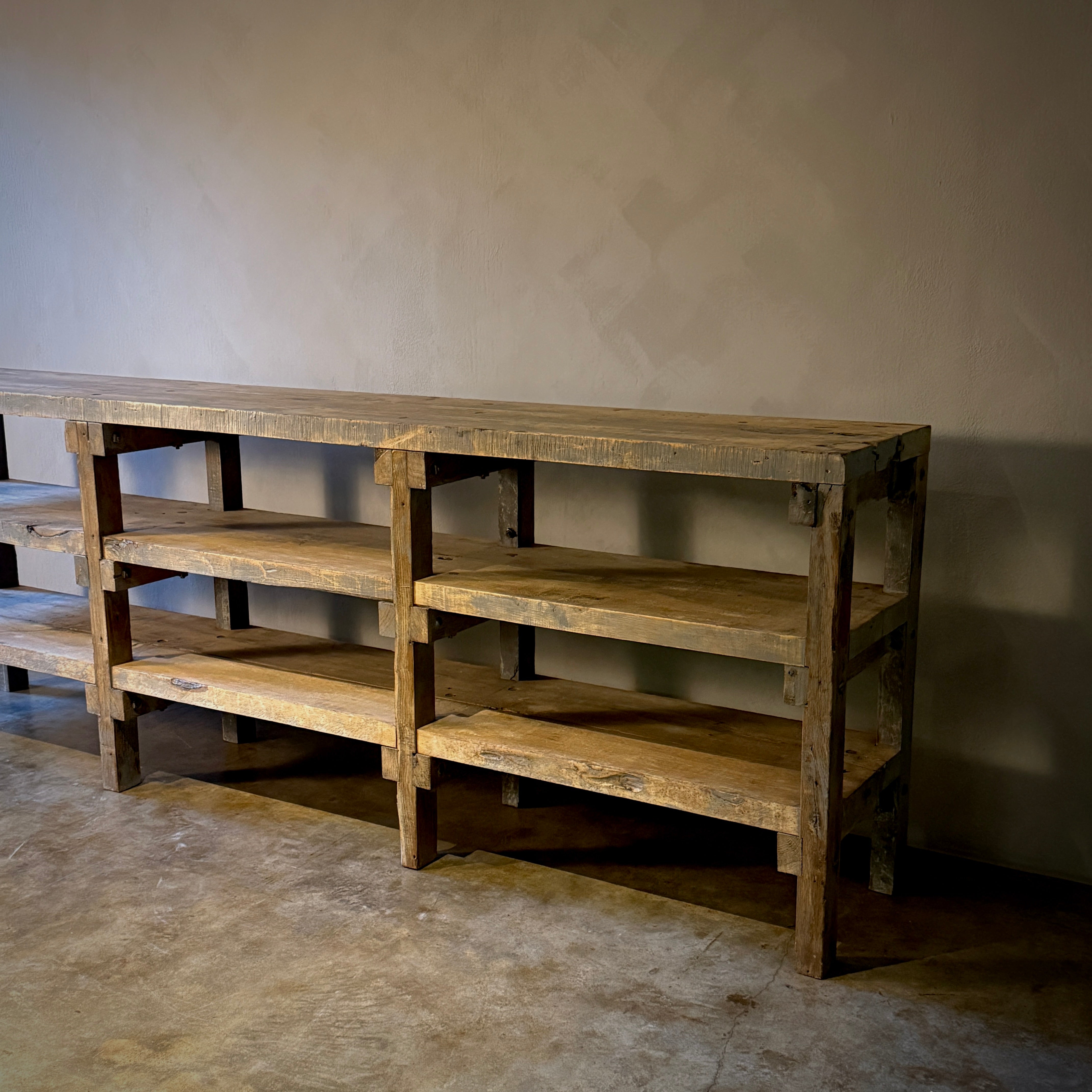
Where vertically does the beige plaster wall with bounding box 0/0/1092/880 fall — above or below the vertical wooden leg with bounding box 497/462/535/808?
above

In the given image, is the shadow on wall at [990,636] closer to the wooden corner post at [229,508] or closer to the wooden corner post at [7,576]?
the wooden corner post at [229,508]

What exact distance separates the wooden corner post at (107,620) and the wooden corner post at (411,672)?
0.97 m

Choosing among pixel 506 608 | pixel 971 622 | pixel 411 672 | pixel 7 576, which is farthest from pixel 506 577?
pixel 7 576

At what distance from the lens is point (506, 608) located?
2.92 metres

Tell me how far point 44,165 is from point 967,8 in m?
3.45

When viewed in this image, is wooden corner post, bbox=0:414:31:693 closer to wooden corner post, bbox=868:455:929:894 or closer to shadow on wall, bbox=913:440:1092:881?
wooden corner post, bbox=868:455:929:894

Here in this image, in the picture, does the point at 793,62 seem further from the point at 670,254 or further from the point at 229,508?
the point at 229,508

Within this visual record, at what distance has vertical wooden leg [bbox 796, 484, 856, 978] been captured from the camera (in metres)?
2.52

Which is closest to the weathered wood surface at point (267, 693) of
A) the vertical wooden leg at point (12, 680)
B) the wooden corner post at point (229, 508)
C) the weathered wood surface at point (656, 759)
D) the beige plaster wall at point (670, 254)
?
the weathered wood surface at point (656, 759)

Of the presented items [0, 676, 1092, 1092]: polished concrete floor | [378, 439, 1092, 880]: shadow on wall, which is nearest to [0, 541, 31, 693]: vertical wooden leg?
[0, 676, 1092, 1092]: polished concrete floor

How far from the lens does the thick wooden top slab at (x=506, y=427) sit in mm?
2527

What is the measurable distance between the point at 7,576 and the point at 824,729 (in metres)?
3.31

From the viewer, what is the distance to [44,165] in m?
4.66

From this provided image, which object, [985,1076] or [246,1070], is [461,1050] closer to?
[246,1070]
